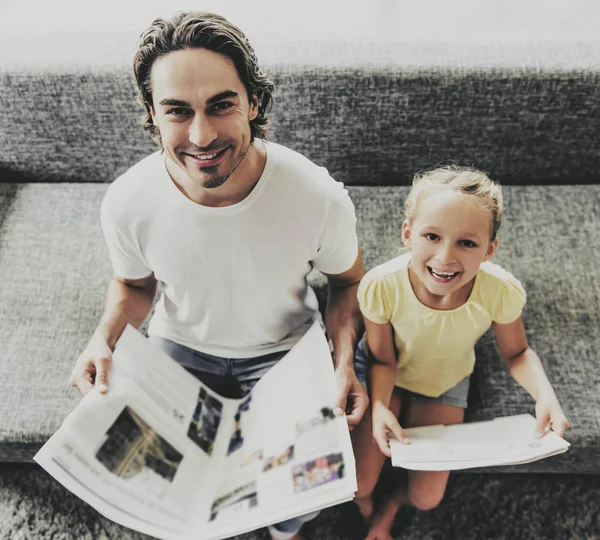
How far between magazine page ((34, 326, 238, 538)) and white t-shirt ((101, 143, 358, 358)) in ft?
0.44

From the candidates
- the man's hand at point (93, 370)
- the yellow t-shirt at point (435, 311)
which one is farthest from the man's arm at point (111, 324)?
the yellow t-shirt at point (435, 311)

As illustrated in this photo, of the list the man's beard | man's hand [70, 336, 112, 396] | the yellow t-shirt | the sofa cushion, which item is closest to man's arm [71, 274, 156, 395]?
man's hand [70, 336, 112, 396]

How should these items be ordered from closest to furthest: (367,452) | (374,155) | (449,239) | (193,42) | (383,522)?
(193,42), (449,239), (367,452), (383,522), (374,155)

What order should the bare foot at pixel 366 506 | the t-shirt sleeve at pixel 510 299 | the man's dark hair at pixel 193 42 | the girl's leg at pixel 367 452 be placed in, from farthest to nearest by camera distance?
the bare foot at pixel 366 506 < the girl's leg at pixel 367 452 < the t-shirt sleeve at pixel 510 299 < the man's dark hair at pixel 193 42

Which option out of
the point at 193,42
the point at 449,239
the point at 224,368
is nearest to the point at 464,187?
the point at 449,239

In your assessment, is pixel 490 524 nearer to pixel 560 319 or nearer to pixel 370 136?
pixel 560 319

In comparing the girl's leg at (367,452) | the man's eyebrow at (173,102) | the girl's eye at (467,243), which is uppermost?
the man's eyebrow at (173,102)

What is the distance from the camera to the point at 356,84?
4.37 feet

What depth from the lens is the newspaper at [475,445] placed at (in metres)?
1.01

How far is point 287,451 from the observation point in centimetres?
105

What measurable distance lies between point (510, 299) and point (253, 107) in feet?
1.76

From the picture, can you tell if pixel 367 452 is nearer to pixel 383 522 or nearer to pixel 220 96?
pixel 383 522

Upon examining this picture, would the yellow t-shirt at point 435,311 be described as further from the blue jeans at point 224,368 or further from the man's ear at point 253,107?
the man's ear at point 253,107

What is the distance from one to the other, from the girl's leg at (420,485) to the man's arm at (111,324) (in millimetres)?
A: 553
